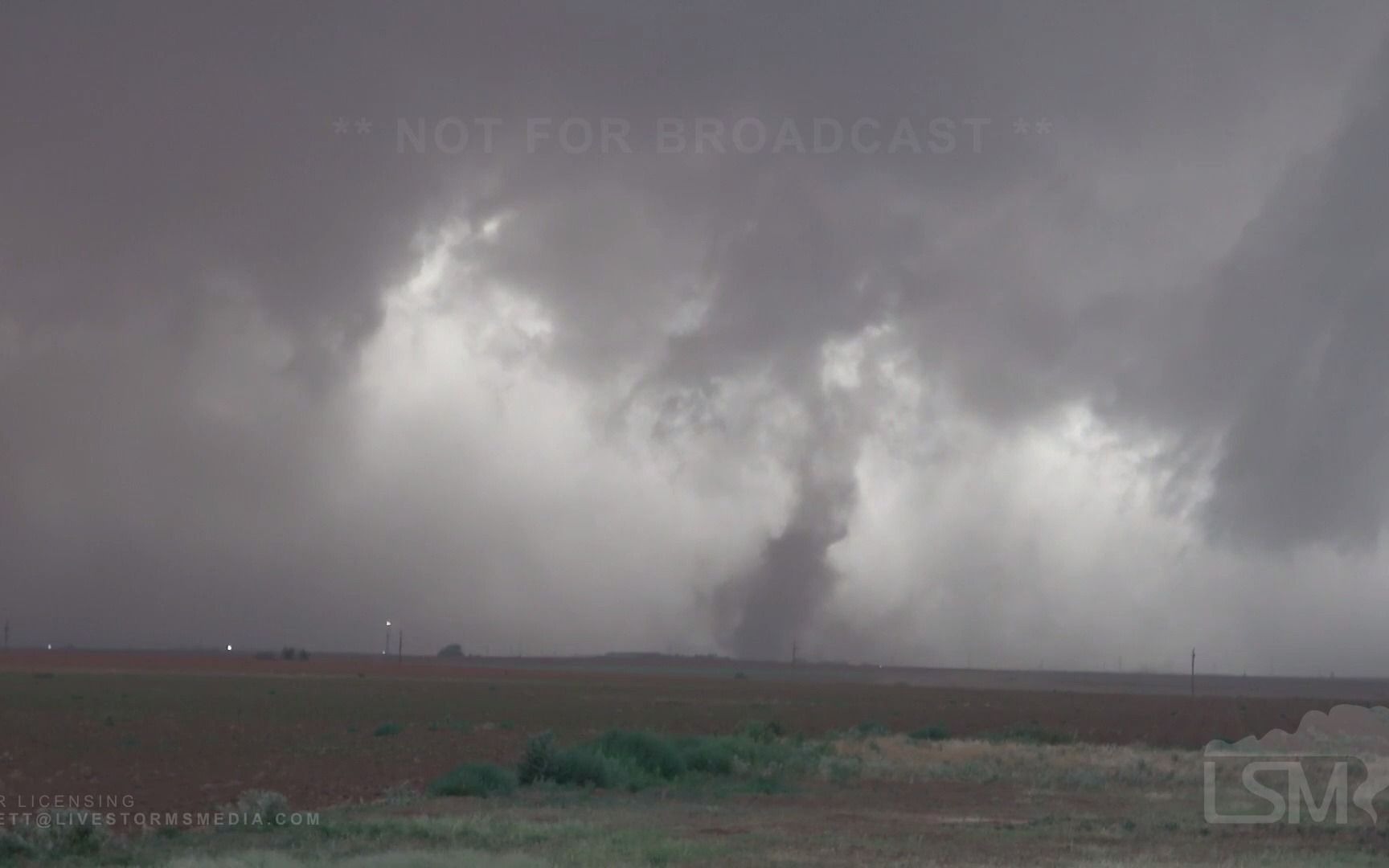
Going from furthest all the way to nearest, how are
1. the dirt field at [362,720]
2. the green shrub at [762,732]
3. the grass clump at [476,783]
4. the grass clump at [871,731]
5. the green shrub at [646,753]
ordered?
the grass clump at [871,731], the green shrub at [762,732], the dirt field at [362,720], the green shrub at [646,753], the grass clump at [476,783]

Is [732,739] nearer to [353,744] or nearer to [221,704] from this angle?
[353,744]

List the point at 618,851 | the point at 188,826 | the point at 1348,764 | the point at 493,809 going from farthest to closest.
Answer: the point at 1348,764 < the point at 493,809 < the point at 188,826 < the point at 618,851

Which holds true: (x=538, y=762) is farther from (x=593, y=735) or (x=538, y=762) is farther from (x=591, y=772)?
(x=593, y=735)

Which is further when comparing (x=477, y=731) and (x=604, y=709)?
(x=604, y=709)

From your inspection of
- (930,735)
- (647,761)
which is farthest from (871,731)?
(647,761)

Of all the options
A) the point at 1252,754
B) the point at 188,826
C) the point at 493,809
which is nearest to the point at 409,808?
the point at 493,809

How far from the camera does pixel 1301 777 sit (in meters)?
32.3

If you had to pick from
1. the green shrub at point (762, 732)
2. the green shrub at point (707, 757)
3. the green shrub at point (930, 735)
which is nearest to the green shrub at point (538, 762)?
the green shrub at point (707, 757)

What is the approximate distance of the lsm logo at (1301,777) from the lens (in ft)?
84.5

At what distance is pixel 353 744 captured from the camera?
49.9 m

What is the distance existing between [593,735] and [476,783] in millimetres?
27626

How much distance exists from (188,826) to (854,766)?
19.5 meters

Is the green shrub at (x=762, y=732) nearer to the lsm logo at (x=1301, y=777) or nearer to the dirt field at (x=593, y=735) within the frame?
the dirt field at (x=593, y=735)

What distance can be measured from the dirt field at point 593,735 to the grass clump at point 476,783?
1666 mm
